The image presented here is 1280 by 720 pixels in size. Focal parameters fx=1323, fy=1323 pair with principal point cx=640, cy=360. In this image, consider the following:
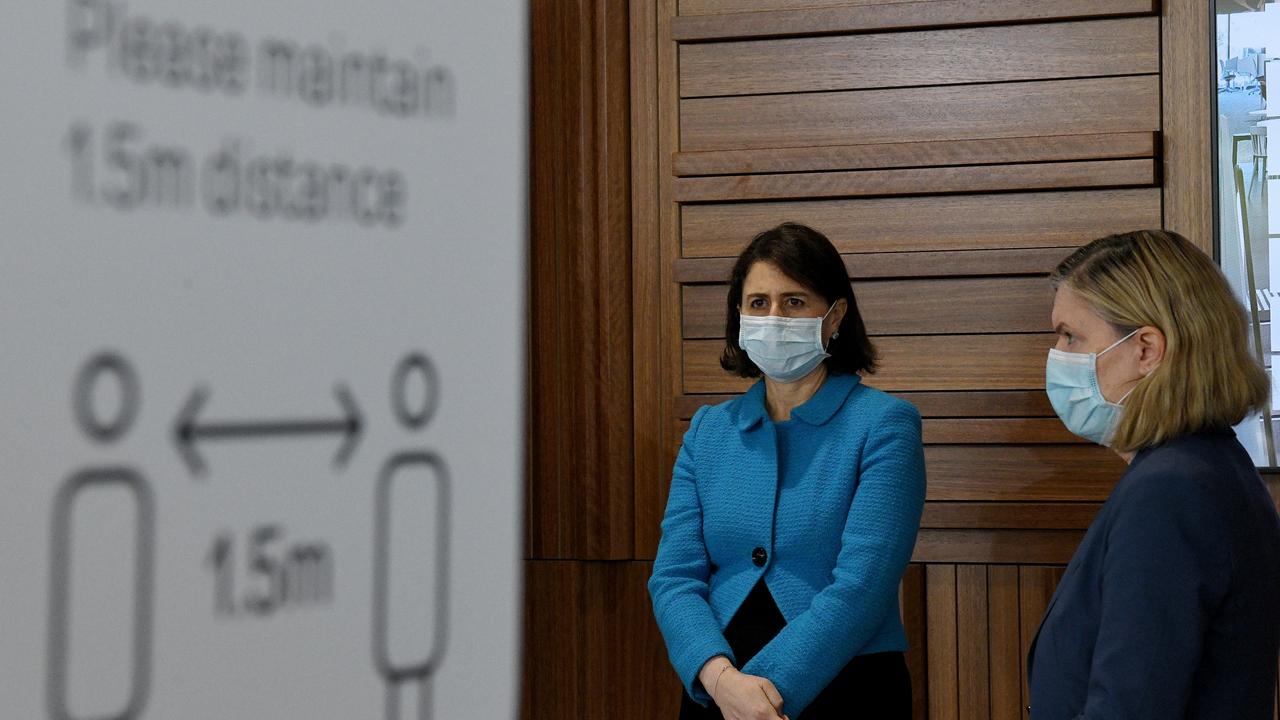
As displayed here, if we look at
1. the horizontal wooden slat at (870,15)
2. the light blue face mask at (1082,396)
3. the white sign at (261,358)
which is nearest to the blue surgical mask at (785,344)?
the light blue face mask at (1082,396)

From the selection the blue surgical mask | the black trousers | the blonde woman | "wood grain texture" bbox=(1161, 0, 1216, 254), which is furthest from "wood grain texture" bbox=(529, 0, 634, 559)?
the blonde woman

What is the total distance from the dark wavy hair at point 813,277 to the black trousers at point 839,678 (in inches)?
18.0

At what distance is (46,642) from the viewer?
2.05 ft

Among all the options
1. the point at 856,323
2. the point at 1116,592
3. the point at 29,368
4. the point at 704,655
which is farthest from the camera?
A: the point at 856,323

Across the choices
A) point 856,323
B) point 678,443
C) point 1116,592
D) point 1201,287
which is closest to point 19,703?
point 1116,592

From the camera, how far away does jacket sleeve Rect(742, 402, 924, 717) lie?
82.8 inches

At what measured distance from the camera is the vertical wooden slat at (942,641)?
2.94 meters

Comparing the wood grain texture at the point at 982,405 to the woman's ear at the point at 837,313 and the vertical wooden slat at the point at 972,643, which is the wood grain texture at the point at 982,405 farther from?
the woman's ear at the point at 837,313

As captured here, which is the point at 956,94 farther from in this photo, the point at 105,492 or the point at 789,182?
the point at 105,492

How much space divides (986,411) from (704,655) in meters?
1.07

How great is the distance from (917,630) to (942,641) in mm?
61

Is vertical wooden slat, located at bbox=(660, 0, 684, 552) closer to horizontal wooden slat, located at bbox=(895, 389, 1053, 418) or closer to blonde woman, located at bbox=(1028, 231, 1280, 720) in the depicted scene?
horizontal wooden slat, located at bbox=(895, 389, 1053, 418)

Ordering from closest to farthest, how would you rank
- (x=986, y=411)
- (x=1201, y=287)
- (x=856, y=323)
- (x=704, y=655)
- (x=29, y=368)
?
(x=29, y=368) < (x=1201, y=287) < (x=704, y=655) < (x=856, y=323) < (x=986, y=411)

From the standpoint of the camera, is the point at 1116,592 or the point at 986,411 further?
the point at 986,411
